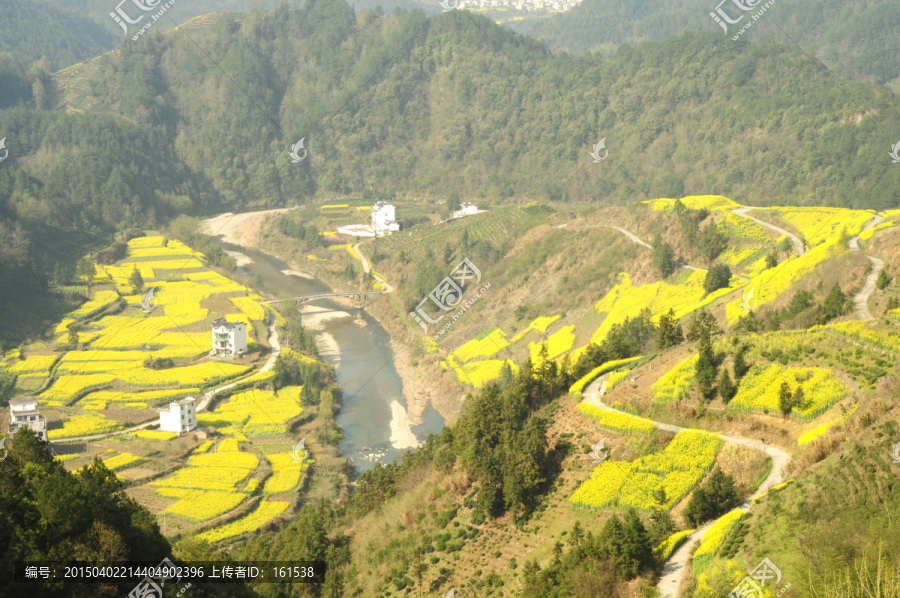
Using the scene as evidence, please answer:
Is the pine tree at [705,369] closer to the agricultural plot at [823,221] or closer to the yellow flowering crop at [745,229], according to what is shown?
the agricultural plot at [823,221]

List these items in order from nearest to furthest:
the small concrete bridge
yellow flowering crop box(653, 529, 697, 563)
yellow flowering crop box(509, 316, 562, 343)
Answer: yellow flowering crop box(653, 529, 697, 563)
yellow flowering crop box(509, 316, 562, 343)
the small concrete bridge

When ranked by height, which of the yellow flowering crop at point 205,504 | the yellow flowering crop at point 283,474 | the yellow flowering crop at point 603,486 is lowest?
the yellow flowering crop at point 283,474

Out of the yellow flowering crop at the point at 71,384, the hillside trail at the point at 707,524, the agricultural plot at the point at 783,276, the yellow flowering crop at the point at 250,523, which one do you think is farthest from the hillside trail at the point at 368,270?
the hillside trail at the point at 707,524

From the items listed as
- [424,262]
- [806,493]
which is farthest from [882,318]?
[424,262]

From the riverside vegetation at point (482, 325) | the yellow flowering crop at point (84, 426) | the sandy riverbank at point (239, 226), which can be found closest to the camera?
the riverside vegetation at point (482, 325)

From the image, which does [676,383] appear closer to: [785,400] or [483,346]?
[785,400]

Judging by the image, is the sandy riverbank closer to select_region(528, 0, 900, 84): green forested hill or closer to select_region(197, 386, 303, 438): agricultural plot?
select_region(197, 386, 303, 438): agricultural plot

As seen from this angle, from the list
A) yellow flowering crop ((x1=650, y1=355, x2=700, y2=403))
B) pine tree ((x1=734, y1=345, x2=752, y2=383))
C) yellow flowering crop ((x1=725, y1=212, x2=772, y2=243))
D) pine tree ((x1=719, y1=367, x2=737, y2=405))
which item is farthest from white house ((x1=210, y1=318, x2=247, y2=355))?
pine tree ((x1=719, y1=367, x2=737, y2=405))
